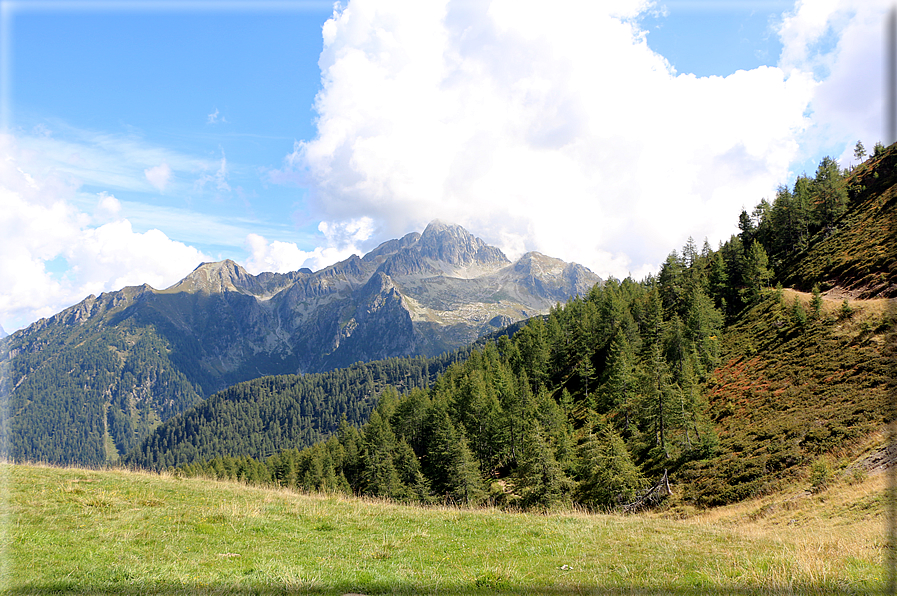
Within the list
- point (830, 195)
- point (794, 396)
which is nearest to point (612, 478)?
point (794, 396)

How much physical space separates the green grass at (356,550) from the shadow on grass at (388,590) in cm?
4

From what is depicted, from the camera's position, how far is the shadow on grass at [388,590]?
878cm

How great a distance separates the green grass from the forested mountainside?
90.8 ft

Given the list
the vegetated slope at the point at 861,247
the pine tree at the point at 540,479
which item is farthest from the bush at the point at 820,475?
the vegetated slope at the point at 861,247

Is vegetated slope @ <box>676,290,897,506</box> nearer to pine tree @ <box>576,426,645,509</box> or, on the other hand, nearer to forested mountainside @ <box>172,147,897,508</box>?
forested mountainside @ <box>172,147,897,508</box>

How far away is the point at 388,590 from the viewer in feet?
31.8

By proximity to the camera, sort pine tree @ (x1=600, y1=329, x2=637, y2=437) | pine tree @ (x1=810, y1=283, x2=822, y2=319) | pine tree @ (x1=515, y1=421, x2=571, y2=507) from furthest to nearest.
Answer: pine tree @ (x1=600, y1=329, x2=637, y2=437) → pine tree @ (x1=810, y1=283, x2=822, y2=319) → pine tree @ (x1=515, y1=421, x2=571, y2=507)

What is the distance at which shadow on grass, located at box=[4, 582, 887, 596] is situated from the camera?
8.78 meters

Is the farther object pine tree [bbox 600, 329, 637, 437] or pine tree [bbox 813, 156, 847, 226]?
pine tree [bbox 813, 156, 847, 226]

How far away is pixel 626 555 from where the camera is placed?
1312cm

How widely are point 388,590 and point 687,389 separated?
5845cm

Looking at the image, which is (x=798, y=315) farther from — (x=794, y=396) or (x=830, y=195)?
(x=830, y=195)

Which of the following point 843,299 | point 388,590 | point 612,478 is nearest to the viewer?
point 388,590

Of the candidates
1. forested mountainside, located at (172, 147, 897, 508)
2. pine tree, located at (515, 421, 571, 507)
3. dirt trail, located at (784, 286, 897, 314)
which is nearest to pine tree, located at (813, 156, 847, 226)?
forested mountainside, located at (172, 147, 897, 508)
